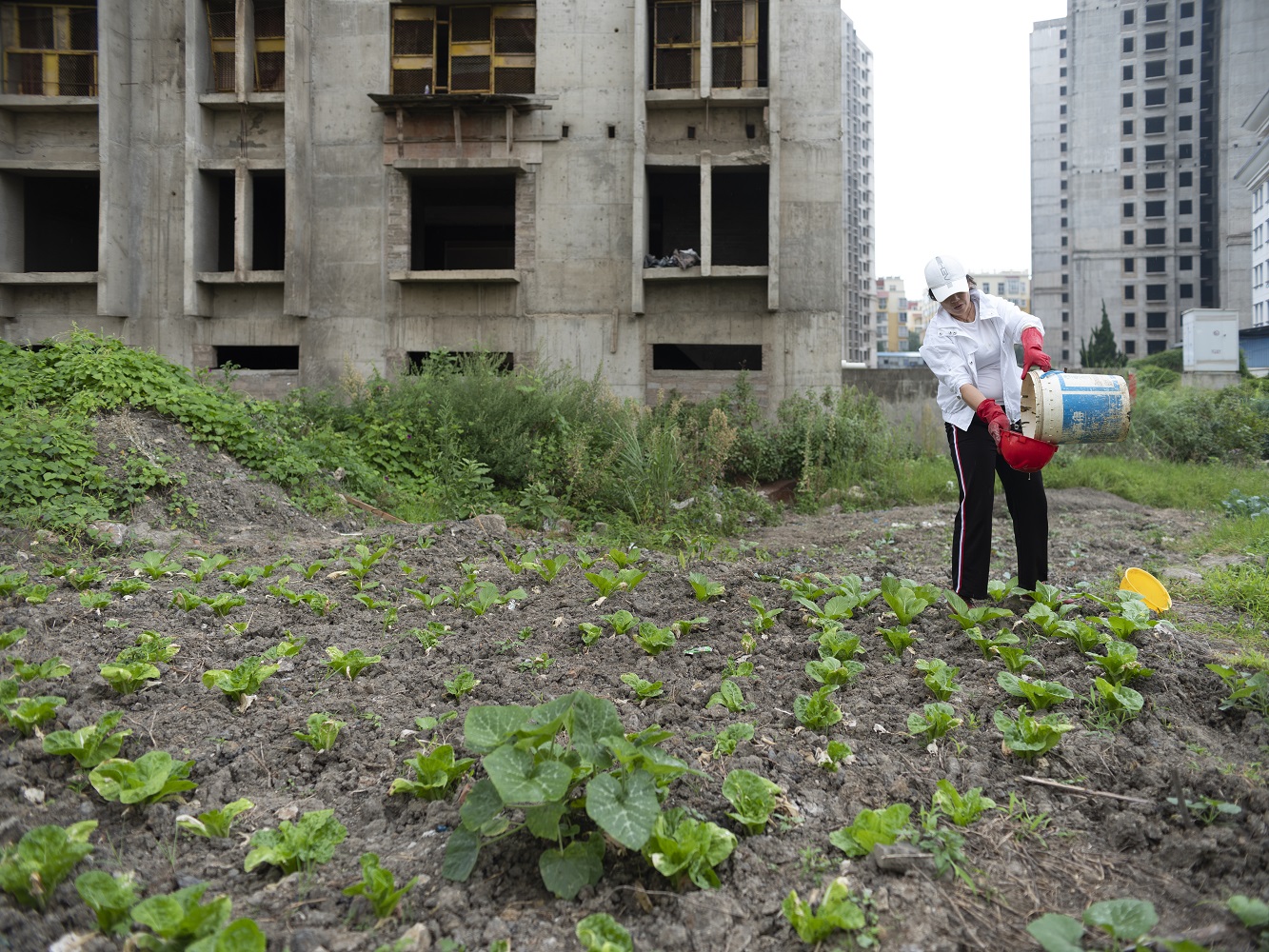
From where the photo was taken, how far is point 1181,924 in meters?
2.03

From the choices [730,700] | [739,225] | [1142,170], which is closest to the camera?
[730,700]

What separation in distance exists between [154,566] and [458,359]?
884cm

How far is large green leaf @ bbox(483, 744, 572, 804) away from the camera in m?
2.16

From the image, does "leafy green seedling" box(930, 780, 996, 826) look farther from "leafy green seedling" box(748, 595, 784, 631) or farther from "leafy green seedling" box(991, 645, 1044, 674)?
A: "leafy green seedling" box(748, 595, 784, 631)

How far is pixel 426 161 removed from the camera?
15.0 m

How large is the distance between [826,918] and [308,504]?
7.24m

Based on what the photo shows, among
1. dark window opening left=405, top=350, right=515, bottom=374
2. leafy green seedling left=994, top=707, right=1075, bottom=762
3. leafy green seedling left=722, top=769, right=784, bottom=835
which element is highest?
dark window opening left=405, top=350, right=515, bottom=374

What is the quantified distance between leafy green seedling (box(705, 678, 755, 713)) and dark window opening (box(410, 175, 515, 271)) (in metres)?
14.1

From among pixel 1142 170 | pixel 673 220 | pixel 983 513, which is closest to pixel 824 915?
pixel 983 513

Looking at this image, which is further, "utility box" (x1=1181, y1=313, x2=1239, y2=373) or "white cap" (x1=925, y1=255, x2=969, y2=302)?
"utility box" (x1=1181, y1=313, x2=1239, y2=373)

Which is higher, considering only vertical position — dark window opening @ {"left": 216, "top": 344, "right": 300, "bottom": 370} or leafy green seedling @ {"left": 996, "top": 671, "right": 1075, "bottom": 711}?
dark window opening @ {"left": 216, "top": 344, "right": 300, "bottom": 370}

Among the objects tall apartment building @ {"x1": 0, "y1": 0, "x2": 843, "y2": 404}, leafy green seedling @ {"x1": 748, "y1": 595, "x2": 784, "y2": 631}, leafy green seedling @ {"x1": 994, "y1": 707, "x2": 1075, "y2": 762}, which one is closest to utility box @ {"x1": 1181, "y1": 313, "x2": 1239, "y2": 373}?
tall apartment building @ {"x1": 0, "y1": 0, "x2": 843, "y2": 404}

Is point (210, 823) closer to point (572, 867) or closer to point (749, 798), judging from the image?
point (572, 867)

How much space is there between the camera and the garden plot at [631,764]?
2.14 meters
